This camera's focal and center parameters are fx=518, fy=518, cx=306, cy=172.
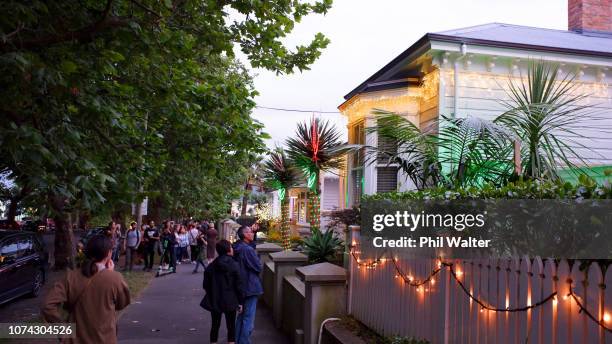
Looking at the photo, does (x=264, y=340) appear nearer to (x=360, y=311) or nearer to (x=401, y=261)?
(x=360, y=311)

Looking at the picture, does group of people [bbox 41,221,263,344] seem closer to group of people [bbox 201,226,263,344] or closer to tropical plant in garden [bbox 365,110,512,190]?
group of people [bbox 201,226,263,344]

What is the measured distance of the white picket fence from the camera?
9.24ft

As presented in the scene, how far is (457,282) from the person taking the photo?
421cm

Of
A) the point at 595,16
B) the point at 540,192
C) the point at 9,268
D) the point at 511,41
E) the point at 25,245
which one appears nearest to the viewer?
the point at 540,192

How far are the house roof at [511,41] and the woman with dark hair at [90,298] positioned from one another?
9.38 m

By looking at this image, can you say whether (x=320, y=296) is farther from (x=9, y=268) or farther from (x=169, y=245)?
(x=169, y=245)

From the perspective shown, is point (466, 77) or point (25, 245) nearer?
point (466, 77)

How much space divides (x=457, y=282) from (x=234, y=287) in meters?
3.95

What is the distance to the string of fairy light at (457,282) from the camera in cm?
278

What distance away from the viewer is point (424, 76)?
13.0 meters

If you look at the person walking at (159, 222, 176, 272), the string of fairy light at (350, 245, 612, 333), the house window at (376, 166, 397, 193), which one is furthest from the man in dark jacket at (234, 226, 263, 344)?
the person walking at (159, 222, 176, 272)

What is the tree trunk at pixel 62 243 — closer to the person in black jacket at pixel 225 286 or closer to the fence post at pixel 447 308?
the person in black jacket at pixel 225 286

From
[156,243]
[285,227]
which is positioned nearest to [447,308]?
[285,227]

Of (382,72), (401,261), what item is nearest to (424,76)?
(382,72)
